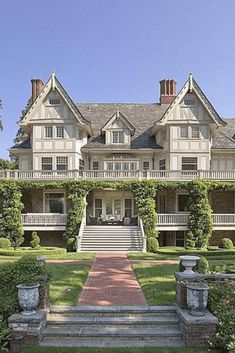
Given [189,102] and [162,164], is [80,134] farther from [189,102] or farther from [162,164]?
[189,102]

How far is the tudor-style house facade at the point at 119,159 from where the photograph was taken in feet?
86.4

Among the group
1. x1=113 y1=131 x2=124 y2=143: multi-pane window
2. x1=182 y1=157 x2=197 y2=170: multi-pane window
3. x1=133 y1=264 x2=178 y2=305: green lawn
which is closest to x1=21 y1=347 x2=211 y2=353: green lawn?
x1=133 y1=264 x2=178 y2=305: green lawn

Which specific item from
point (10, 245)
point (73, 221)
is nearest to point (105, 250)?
point (73, 221)

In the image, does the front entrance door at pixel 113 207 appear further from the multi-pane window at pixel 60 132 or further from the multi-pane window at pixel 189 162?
the multi-pane window at pixel 60 132

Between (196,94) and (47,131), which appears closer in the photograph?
(196,94)

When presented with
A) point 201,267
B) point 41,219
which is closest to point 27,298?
point 201,267

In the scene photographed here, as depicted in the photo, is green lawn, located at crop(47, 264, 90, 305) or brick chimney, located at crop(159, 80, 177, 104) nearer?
green lawn, located at crop(47, 264, 90, 305)

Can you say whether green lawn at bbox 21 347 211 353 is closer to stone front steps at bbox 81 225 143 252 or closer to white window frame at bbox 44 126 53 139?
stone front steps at bbox 81 225 143 252

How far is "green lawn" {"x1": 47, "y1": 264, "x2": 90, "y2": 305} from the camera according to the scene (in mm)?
9991

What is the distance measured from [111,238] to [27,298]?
15320 mm

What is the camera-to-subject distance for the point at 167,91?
119ft

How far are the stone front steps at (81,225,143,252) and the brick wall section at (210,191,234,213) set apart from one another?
291 inches

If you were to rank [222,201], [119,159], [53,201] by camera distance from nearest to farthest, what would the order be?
[222,201]
[53,201]
[119,159]

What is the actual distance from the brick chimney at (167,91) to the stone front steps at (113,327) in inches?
1181
